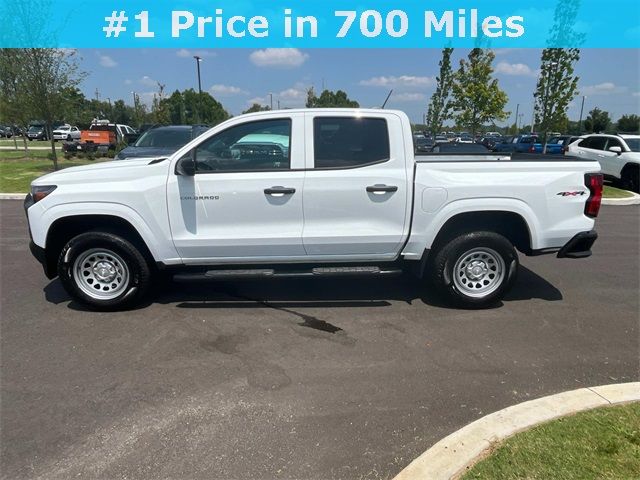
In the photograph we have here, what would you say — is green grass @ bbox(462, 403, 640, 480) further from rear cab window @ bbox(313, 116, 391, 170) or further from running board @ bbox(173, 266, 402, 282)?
rear cab window @ bbox(313, 116, 391, 170)

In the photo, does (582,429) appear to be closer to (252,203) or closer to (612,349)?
(612,349)

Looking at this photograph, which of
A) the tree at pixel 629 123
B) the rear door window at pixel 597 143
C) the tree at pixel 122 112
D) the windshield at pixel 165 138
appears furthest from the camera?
the tree at pixel 122 112

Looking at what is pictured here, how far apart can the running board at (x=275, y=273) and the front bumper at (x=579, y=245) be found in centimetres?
181

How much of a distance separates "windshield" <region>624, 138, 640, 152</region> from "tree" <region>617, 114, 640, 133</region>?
1719 inches

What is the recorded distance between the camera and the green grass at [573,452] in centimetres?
239

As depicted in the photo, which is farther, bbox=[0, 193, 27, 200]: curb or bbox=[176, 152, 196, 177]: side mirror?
bbox=[0, 193, 27, 200]: curb

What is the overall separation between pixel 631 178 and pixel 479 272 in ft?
41.4

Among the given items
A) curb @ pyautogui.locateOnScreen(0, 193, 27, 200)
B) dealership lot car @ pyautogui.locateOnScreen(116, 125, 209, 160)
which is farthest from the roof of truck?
curb @ pyautogui.locateOnScreen(0, 193, 27, 200)

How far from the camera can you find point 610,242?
7902mm

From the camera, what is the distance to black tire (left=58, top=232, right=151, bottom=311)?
4535mm

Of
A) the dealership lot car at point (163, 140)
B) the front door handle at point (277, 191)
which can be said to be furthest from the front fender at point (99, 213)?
the dealership lot car at point (163, 140)

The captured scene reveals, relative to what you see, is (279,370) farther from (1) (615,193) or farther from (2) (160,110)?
(2) (160,110)

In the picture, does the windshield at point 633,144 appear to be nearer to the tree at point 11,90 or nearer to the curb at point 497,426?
the curb at point 497,426

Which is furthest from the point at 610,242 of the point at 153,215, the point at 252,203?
the point at 153,215
